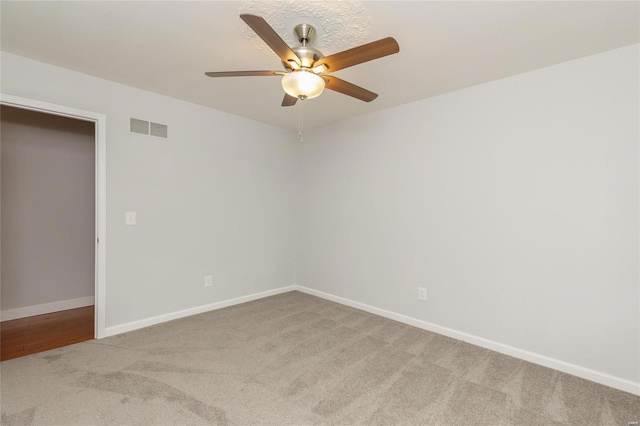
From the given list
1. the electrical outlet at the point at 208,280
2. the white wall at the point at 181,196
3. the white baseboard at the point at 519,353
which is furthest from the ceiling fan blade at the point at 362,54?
the electrical outlet at the point at 208,280

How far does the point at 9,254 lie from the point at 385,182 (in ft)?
14.0

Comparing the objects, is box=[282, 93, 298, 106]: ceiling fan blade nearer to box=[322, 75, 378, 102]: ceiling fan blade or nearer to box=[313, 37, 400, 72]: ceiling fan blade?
box=[322, 75, 378, 102]: ceiling fan blade

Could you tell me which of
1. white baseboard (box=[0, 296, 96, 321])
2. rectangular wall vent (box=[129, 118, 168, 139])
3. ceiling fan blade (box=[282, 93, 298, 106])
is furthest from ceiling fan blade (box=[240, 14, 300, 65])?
white baseboard (box=[0, 296, 96, 321])

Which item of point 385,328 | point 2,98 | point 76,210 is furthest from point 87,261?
point 385,328

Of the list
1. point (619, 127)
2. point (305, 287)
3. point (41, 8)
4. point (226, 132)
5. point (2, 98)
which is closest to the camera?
point (41, 8)

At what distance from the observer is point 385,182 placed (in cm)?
353

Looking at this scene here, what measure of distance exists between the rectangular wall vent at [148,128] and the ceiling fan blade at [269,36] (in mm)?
2065

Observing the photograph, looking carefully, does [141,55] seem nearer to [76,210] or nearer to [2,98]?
[2,98]

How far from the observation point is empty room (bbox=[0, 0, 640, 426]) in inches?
74.5

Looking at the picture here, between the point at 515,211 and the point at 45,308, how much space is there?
5130 millimetres

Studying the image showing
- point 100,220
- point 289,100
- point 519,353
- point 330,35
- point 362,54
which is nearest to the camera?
point 362,54

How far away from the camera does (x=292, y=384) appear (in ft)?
7.08

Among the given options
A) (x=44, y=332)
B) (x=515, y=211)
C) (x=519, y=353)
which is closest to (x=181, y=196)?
(x=44, y=332)

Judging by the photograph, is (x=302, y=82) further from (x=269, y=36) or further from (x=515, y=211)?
(x=515, y=211)
